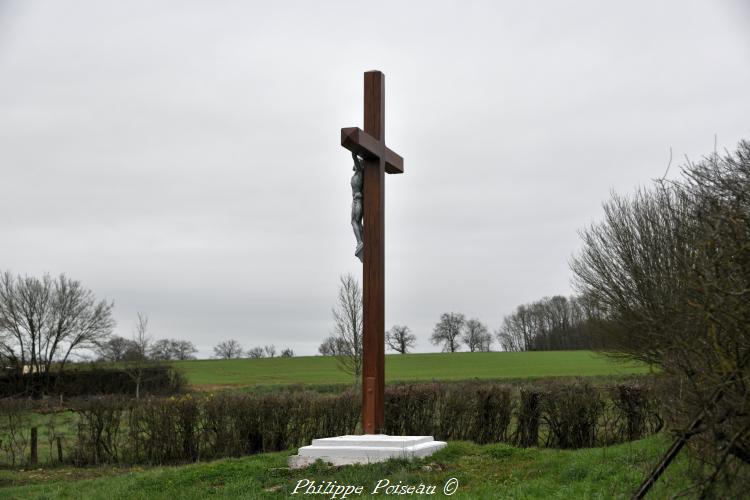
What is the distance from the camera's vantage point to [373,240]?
10.3m

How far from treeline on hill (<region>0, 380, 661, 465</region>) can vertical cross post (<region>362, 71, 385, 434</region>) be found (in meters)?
4.09

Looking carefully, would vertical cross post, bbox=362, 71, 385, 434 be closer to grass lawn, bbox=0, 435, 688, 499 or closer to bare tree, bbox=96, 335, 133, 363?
grass lawn, bbox=0, 435, 688, 499

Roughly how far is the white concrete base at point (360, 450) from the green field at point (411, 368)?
30.0 meters

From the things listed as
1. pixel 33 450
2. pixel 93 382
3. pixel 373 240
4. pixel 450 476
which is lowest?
pixel 33 450

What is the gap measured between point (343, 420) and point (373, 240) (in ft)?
16.5

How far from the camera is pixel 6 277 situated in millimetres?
43188

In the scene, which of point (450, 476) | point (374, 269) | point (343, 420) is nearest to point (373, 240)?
point (374, 269)

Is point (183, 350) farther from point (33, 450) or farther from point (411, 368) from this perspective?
point (33, 450)

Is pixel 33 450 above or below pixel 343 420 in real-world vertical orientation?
below

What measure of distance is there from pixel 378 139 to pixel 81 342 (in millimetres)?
37078

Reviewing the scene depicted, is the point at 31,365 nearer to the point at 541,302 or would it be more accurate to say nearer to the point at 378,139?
the point at 378,139

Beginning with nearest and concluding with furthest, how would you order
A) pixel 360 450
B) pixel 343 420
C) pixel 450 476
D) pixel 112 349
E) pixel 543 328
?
pixel 450 476
pixel 360 450
pixel 343 420
pixel 112 349
pixel 543 328

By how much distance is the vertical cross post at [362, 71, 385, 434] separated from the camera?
9914mm

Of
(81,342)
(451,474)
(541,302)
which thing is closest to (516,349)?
(541,302)
